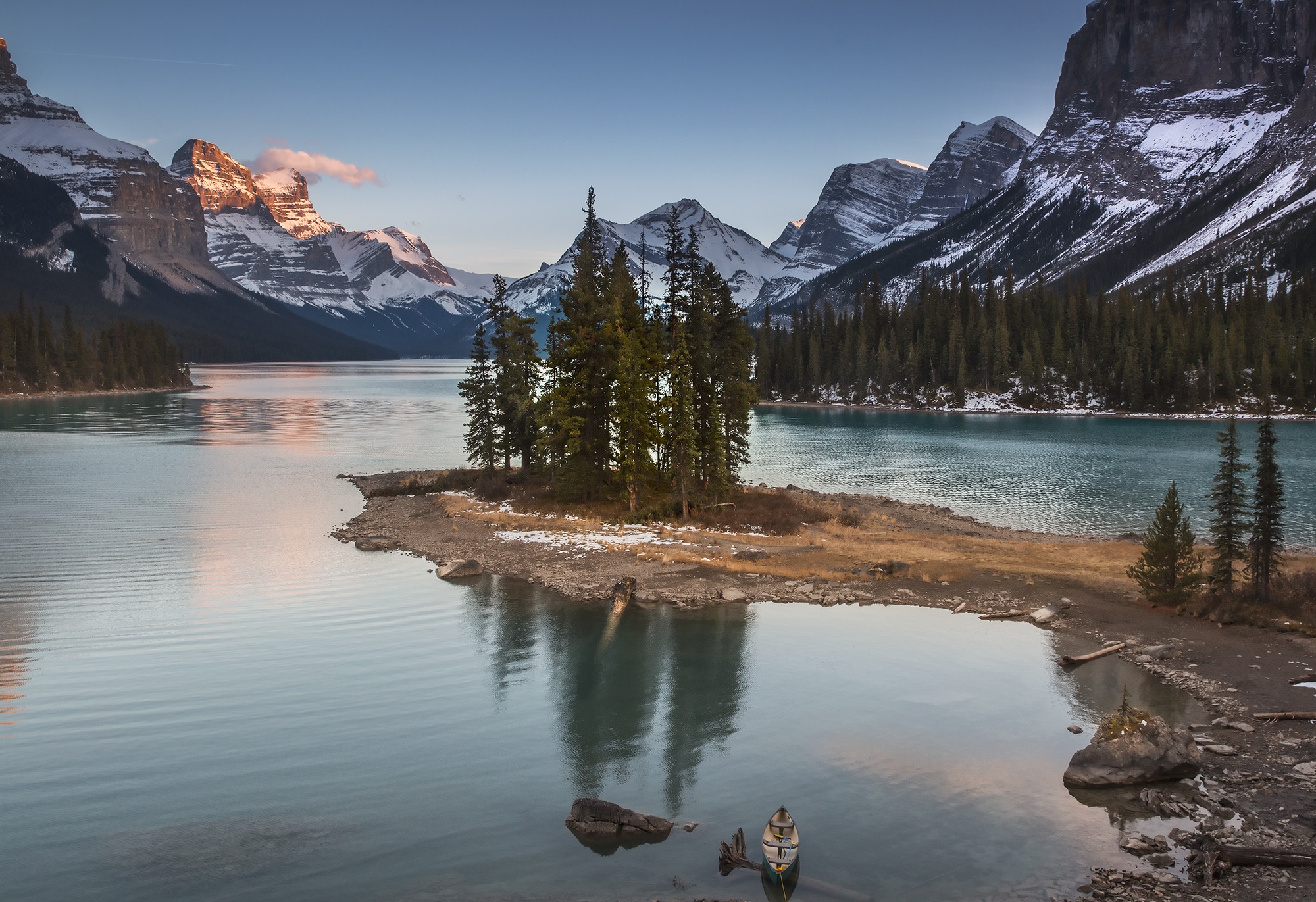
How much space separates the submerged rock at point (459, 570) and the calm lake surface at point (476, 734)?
108 cm

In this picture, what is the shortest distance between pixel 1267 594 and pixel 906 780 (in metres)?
18.7

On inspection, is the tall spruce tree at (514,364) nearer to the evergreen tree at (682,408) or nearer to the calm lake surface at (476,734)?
the evergreen tree at (682,408)

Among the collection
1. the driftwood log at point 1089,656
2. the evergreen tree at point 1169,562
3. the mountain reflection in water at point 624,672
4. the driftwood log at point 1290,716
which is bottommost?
the mountain reflection in water at point 624,672

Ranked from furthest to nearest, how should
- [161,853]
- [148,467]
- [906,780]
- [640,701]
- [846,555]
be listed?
[148,467] → [846,555] → [640,701] → [906,780] → [161,853]

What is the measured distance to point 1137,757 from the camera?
20.1 meters

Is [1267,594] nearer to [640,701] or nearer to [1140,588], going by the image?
[1140,588]

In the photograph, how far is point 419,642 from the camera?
32.1 m

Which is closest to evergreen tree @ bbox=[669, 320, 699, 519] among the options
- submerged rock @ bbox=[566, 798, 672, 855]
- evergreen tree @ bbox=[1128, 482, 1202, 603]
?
evergreen tree @ bbox=[1128, 482, 1202, 603]

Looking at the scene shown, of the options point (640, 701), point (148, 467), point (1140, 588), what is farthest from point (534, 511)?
point (148, 467)

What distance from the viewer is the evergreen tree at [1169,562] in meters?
32.7

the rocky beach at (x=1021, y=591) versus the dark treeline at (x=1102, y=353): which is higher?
the dark treeline at (x=1102, y=353)

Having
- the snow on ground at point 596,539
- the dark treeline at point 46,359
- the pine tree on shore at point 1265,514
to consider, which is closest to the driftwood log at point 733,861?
the pine tree on shore at point 1265,514

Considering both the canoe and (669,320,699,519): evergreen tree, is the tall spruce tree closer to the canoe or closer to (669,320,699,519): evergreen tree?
(669,320,699,519): evergreen tree

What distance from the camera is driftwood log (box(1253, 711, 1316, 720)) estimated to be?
22.6 meters
